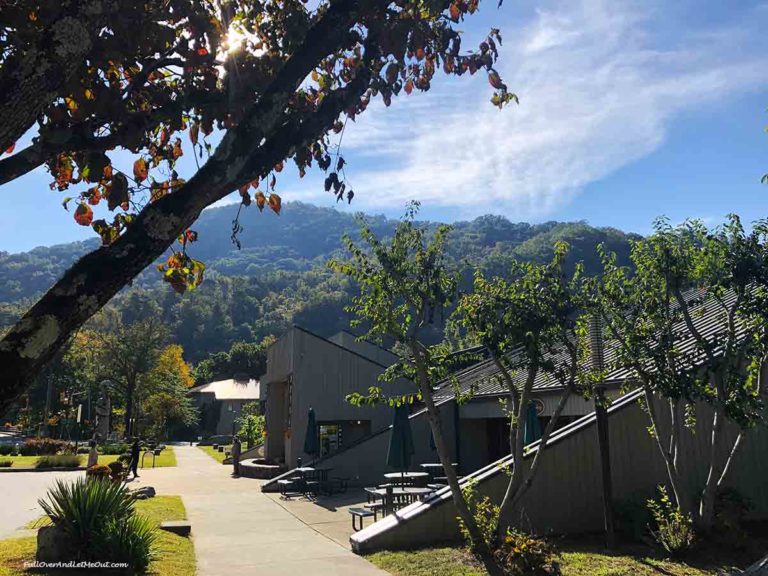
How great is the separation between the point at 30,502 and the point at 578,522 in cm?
1407

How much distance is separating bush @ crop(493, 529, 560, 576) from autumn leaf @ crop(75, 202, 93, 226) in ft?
21.2

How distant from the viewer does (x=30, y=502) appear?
15727mm

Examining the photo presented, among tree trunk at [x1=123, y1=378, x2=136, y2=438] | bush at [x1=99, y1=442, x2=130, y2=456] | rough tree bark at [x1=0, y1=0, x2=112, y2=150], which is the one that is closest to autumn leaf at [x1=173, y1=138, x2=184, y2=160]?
rough tree bark at [x1=0, y1=0, x2=112, y2=150]

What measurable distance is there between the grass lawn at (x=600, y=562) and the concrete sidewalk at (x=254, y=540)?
465mm

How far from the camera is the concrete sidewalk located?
335 inches

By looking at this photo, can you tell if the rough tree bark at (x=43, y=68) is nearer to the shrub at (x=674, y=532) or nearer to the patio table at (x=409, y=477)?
the shrub at (x=674, y=532)

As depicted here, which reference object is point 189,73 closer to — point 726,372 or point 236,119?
point 236,119

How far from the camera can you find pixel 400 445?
15.8 m

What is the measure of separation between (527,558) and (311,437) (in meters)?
14.7

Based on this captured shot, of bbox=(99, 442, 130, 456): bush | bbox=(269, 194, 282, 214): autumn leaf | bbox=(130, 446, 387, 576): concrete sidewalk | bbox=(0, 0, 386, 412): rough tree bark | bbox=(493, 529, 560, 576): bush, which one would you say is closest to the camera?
bbox=(0, 0, 386, 412): rough tree bark

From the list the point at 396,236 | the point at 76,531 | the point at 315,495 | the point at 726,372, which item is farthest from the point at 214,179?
the point at 315,495

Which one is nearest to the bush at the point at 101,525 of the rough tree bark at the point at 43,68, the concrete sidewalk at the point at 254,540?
the concrete sidewalk at the point at 254,540

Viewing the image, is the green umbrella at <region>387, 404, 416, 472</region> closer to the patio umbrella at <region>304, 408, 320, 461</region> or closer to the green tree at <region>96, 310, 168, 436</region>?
the patio umbrella at <region>304, 408, 320, 461</region>

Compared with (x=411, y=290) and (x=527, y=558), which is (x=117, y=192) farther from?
(x=527, y=558)
